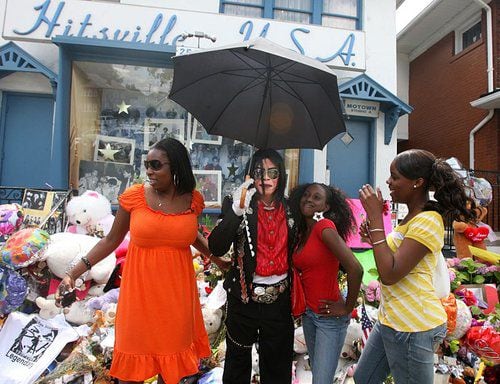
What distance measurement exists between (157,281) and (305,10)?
7.23 meters

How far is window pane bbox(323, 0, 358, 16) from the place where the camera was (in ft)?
24.5

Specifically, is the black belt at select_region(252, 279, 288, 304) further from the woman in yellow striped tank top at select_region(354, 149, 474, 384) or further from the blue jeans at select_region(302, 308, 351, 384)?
the woman in yellow striped tank top at select_region(354, 149, 474, 384)

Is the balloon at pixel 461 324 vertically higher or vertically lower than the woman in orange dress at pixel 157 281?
lower

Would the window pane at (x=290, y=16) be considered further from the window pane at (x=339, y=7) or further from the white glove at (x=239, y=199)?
the white glove at (x=239, y=199)

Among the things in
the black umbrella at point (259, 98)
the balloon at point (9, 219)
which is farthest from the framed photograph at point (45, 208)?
the black umbrella at point (259, 98)

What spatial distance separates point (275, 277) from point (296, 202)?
0.49 m

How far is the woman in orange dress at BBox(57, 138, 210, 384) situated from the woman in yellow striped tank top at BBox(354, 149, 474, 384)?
41.3 inches

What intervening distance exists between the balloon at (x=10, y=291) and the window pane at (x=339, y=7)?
7.38m

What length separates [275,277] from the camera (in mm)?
2045

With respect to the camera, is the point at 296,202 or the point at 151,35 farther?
the point at 151,35

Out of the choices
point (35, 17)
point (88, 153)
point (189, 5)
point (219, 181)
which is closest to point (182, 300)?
point (219, 181)

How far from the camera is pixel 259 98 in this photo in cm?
239

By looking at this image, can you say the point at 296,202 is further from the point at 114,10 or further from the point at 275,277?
the point at 114,10

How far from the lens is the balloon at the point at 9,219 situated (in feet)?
12.2
